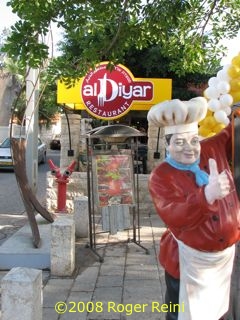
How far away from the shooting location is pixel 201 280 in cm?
Result: 275

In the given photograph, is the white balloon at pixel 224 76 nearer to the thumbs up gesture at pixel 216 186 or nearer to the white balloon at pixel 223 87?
the white balloon at pixel 223 87

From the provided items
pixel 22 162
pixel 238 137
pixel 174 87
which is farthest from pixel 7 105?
pixel 238 137

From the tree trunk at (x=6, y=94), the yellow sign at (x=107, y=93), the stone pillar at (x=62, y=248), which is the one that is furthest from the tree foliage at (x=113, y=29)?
the tree trunk at (x=6, y=94)

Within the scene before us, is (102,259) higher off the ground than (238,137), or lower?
lower

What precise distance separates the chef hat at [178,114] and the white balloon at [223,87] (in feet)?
1.12

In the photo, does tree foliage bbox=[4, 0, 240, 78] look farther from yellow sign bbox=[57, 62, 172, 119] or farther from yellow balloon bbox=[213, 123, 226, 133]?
yellow sign bbox=[57, 62, 172, 119]

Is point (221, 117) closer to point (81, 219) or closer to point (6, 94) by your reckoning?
point (81, 219)

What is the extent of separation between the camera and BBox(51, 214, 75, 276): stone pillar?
5355mm

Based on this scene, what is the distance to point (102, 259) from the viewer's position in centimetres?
607

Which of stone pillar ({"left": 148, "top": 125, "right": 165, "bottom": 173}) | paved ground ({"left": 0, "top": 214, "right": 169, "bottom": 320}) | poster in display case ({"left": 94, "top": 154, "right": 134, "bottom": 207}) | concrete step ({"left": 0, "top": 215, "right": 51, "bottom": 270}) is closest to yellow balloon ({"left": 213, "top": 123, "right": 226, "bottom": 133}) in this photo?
paved ground ({"left": 0, "top": 214, "right": 169, "bottom": 320})

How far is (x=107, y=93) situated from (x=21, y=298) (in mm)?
7144

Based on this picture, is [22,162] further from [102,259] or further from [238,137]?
[238,137]

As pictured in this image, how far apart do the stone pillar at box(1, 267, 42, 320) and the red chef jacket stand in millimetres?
1050

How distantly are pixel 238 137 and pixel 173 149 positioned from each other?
1.59 feet
